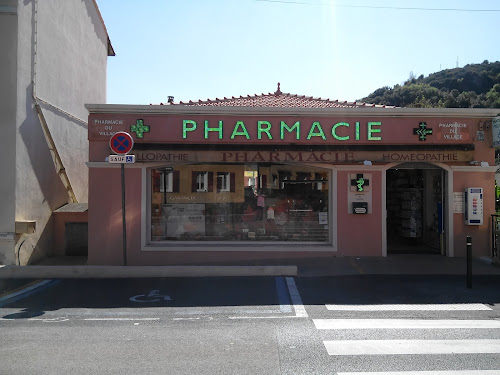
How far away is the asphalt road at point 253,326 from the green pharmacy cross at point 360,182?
8.74 ft

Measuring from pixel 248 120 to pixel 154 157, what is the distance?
2.56m

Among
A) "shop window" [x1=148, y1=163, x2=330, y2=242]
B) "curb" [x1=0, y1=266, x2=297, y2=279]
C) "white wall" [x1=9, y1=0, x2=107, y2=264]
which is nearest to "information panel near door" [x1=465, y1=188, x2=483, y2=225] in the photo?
"shop window" [x1=148, y1=163, x2=330, y2=242]

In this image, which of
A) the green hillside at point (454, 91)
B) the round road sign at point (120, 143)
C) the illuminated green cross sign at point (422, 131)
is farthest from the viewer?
the green hillside at point (454, 91)

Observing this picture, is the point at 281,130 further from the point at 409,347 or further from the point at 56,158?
the point at 409,347

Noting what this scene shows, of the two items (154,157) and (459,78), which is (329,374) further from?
(459,78)

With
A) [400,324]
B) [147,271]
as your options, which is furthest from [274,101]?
[400,324]

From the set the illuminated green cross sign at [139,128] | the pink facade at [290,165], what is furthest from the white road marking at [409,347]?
the illuminated green cross sign at [139,128]

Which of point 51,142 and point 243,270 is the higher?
point 51,142

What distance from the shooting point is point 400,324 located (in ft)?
20.8

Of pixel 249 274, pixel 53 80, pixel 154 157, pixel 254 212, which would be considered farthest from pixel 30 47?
pixel 249 274

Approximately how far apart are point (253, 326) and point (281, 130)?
20.2ft

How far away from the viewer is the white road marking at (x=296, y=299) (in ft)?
22.8

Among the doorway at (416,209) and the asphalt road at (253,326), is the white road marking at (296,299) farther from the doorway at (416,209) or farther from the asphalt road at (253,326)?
the doorway at (416,209)

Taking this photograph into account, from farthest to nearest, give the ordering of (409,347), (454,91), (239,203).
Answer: (454,91) → (239,203) → (409,347)
